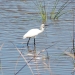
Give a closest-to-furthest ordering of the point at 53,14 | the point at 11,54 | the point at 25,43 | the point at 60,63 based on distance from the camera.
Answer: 1. the point at 60,63
2. the point at 11,54
3. the point at 25,43
4. the point at 53,14

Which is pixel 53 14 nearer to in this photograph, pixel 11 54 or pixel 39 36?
pixel 39 36

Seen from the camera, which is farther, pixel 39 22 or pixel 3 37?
pixel 39 22

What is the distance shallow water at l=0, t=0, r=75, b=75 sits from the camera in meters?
8.16

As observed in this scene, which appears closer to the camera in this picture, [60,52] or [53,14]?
[60,52]

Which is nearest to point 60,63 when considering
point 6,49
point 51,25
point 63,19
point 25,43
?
point 6,49

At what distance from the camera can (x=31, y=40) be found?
11242mm

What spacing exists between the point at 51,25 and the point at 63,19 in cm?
90

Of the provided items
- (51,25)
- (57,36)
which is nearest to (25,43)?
(57,36)

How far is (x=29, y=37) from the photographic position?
35.4 ft

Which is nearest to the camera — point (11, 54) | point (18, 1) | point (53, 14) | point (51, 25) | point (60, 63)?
point (60, 63)

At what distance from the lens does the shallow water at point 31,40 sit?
26.8 ft

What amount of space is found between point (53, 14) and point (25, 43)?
3256 mm

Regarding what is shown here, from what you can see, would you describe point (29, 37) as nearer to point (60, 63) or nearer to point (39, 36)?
point (39, 36)

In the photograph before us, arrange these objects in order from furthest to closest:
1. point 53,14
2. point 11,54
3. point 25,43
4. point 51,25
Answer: point 53,14 → point 51,25 → point 25,43 → point 11,54
